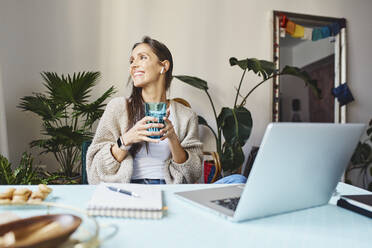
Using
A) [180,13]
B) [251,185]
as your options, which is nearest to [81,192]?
[251,185]

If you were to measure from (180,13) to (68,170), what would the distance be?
1.85 meters

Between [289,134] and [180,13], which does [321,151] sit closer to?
[289,134]

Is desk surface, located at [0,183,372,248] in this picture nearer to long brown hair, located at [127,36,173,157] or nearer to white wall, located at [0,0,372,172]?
long brown hair, located at [127,36,173,157]

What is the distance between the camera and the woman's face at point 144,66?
1.53 metres

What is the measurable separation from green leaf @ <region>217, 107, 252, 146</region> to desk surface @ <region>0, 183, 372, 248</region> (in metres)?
1.72

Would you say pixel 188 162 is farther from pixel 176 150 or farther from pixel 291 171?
pixel 291 171

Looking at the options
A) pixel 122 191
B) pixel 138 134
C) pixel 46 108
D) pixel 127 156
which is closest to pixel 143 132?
pixel 138 134

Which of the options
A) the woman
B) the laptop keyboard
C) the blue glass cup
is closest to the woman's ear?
the woman

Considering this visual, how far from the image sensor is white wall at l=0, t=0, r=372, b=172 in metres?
2.61

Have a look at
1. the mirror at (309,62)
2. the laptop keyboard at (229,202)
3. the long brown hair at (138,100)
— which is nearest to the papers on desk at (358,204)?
the laptop keyboard at (229,202)

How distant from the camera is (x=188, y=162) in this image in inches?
57.2

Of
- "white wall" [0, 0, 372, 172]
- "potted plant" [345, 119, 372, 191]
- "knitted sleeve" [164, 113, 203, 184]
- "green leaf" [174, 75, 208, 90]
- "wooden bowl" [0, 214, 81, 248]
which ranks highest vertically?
"white wall" [0, 0, 372, 172]

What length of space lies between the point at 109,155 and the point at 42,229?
0.92 meters

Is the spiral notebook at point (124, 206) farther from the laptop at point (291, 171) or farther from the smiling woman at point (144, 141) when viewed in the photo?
the smiling woman at point (144, 141)
